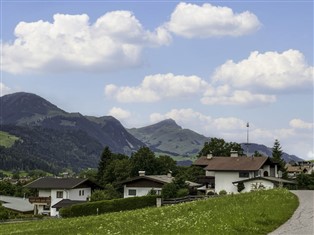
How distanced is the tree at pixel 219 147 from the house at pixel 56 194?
127 feet

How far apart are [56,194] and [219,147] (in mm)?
49715

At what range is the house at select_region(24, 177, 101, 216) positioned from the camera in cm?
10456

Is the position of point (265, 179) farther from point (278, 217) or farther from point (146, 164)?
point (278, 217)

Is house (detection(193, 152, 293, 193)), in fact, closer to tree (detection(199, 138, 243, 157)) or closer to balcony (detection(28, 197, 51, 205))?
tree (detection(199, 138, 243, 157))

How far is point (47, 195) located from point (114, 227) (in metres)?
86.7

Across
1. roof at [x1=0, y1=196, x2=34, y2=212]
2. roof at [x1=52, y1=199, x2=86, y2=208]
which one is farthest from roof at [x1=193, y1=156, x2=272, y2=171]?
roof at [x1=0, y1=196, x2=34, y2=212]

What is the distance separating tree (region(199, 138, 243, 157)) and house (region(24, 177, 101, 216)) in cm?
3863

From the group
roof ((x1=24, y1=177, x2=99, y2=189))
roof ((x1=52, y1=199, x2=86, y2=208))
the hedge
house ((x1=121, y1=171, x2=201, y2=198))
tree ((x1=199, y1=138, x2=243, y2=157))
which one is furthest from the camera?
tree ((x1=199, y1=138, x2=243, y2=157))

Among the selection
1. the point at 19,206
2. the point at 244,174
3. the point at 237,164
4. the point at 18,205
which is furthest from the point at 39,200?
the point at 244,174

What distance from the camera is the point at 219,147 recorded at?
135 m

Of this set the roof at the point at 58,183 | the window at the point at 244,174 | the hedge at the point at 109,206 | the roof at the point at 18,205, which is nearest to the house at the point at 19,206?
the roof at the point at 18,205

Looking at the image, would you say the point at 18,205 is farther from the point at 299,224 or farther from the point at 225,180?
the point at 299,224

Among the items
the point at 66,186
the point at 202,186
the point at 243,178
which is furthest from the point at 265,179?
the point at 66,186

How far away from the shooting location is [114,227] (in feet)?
84.8
